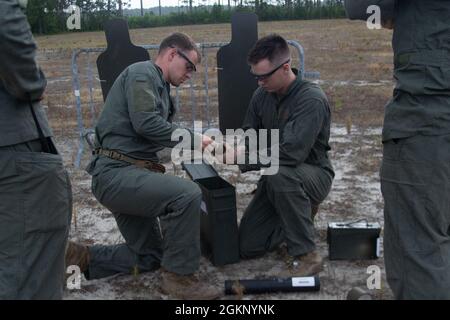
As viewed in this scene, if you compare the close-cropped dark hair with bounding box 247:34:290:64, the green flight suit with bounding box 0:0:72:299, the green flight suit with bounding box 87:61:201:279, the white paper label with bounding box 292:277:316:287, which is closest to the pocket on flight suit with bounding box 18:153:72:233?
the green flight suit with bounding box 0:0:72:299

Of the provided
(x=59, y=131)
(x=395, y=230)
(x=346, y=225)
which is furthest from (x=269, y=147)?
(x=59, y=131)

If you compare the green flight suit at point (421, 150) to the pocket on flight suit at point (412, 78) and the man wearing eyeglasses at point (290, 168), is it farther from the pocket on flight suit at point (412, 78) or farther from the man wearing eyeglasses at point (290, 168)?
the man wearing eyeglasses at point (290, 168)

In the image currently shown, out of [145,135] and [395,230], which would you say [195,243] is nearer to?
[145,135]

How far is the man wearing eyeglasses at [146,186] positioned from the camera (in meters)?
3.45

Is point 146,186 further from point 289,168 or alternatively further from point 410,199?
point 410,199

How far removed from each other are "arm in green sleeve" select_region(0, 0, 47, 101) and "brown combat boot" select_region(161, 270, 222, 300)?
1.56 metres

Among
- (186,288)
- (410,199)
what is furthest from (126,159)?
(410,199)

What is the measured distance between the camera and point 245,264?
400 centimetres

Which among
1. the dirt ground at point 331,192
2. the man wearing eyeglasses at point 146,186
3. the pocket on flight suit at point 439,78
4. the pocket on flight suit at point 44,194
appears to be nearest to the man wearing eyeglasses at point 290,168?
the dirt ground at point 331,192

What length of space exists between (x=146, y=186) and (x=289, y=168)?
3.41ft

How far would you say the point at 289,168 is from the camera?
12.5 ft

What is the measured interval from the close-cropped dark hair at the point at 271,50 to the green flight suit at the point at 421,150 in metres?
1.24

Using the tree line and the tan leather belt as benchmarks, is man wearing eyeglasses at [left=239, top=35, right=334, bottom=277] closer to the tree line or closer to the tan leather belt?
the tan leather belt

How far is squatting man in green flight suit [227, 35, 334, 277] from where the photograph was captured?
12.3 ft
